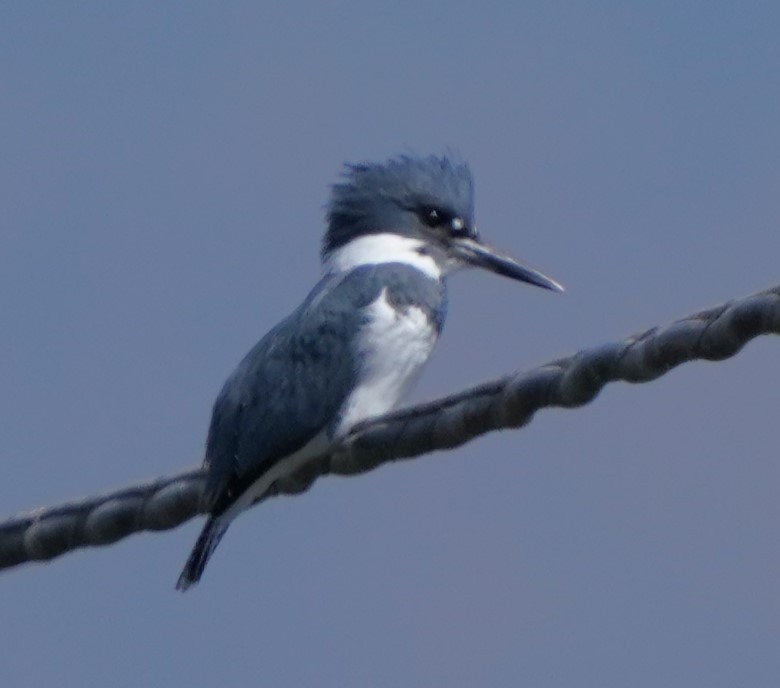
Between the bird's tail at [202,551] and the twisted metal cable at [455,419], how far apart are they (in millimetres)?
254

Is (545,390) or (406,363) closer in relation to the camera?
(545,390)

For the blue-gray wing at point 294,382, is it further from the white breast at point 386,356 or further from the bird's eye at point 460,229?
the bird's eye at point 460,229

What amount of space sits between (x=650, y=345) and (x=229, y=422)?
5.64ft

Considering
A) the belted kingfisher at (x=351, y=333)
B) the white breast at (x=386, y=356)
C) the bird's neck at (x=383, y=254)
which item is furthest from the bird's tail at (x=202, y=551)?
the bird's neck at (x=383, y=254)

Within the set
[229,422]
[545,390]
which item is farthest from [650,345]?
[229,422]

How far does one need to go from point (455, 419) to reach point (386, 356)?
1497 mm

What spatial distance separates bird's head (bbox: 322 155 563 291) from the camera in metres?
5.89

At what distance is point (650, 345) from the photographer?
3.28 metres

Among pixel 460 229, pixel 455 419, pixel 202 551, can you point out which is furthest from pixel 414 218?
pixel 455 419

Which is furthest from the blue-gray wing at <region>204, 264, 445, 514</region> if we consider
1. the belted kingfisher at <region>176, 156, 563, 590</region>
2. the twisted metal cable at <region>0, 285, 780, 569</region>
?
the twisted metal cable at <region>0, 285, 780, 569</region>

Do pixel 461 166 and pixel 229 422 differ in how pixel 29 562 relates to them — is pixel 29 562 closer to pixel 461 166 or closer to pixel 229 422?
pixel 229 422

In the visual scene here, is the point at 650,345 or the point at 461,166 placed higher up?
the point at 461,166

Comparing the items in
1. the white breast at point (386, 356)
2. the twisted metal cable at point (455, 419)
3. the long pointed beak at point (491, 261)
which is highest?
the long pointed beak at point (491, 261)

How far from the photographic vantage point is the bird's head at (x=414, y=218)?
589 cm
